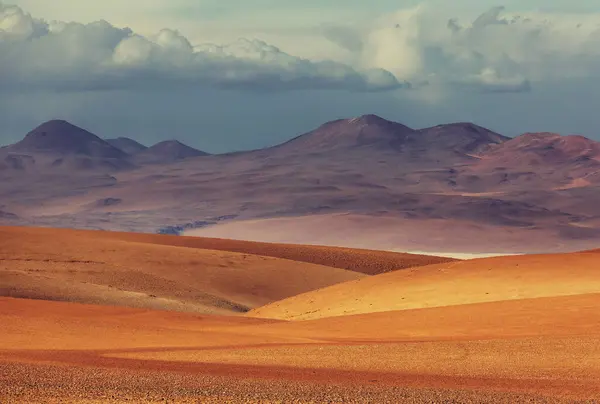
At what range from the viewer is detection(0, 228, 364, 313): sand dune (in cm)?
4291

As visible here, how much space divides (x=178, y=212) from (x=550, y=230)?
66902 mm

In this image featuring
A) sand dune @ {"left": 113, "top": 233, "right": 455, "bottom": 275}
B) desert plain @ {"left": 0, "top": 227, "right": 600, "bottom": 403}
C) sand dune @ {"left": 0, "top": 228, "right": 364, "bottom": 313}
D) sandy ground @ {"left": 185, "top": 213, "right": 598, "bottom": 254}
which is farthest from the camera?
sandy ground @ {"left": 185, "top": 213, "right": 598, "bottom": 254}

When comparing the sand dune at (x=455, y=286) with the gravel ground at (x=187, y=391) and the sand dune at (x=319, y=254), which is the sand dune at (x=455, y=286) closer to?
the gravel ground at (x=187, y=391)

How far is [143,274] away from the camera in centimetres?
5328

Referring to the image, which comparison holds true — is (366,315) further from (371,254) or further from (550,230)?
(550,230)

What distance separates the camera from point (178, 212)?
7451 inches

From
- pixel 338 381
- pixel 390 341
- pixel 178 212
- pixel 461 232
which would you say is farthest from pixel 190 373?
pixel 178 212

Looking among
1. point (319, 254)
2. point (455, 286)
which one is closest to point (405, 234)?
point (319, 254)

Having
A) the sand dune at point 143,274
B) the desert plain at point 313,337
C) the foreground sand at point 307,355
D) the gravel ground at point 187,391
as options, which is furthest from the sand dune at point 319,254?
the gravel ground at point 187,391

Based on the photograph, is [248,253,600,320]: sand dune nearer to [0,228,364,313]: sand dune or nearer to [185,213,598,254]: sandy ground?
[0,228,364,313]: sand dune

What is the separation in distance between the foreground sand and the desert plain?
46 mm

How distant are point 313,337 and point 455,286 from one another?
1192cm

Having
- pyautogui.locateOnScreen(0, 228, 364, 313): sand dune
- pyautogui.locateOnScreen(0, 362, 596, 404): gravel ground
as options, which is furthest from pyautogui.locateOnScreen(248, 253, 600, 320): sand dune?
pyautogui.locateOnScreen(0, 362, 596, 404): gravel ground

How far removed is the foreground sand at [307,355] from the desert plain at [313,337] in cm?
5
